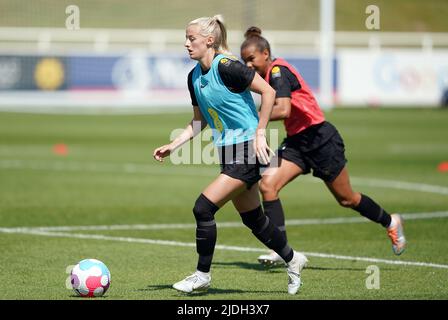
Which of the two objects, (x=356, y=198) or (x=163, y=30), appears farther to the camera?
(x=163, y=30)

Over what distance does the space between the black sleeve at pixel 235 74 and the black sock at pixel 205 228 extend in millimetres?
995

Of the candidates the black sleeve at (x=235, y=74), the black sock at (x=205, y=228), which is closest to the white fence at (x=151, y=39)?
the black sleeve at (x=235, y=74)

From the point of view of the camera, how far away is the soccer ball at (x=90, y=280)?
325 inches

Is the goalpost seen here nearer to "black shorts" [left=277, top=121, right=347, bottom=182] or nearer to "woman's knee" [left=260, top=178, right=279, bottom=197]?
"black shorts" [left=277, top=121, right=347, bottom=182]

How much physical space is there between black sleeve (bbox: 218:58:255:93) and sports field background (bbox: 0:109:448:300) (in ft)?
5.95

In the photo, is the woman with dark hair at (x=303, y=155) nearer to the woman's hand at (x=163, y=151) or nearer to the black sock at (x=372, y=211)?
the black sock at (x=372, y=211)

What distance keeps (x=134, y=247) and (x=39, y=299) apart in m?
3.31

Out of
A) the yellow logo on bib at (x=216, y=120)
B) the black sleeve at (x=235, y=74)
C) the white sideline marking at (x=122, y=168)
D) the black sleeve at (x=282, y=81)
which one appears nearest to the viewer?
the black sleeve at (x=235, y=74)

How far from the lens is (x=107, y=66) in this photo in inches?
1566

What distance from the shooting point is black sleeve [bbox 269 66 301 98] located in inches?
391

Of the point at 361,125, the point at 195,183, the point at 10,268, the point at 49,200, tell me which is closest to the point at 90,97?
the point at 361,125

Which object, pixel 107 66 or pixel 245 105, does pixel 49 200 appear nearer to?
pixel 245 105

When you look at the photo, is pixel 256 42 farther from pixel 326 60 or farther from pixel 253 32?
pixel 326 60

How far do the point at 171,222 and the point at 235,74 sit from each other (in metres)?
5.34
